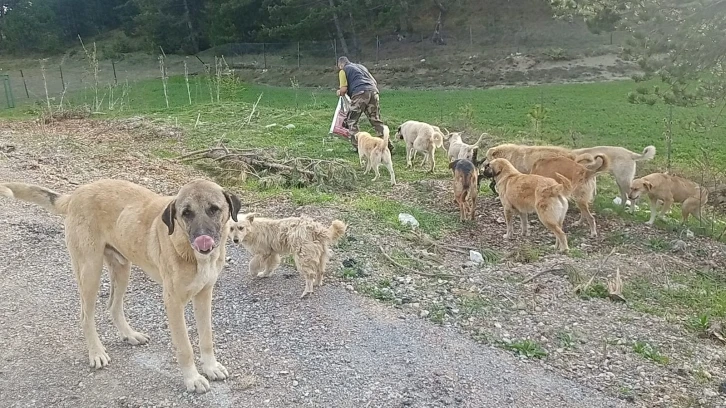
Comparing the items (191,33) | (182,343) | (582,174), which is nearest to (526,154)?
(582,174)

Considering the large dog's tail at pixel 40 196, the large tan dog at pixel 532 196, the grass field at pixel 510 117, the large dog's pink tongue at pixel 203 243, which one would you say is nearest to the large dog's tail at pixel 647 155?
the grass field at pixel 510 117

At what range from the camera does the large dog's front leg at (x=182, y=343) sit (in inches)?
180

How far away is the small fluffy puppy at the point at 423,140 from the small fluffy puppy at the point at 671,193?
4378 millimetres

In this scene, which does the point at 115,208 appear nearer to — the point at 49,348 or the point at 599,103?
the point at 49,348

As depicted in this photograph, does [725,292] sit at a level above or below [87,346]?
below

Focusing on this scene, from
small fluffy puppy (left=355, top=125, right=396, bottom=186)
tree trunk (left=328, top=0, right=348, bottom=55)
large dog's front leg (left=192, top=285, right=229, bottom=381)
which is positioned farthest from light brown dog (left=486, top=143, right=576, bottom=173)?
tree trunk (left=328, top=0, right=348, bottom=55)

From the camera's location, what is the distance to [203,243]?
13.4 ft

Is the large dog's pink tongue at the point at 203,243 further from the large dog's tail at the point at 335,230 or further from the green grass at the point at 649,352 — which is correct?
the green grass at the point at 649,352

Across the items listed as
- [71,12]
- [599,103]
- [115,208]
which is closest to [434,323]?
[115,208]

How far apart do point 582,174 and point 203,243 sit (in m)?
7.22

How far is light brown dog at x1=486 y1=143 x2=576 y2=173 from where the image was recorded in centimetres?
1066

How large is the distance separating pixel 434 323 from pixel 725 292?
3.87 metres

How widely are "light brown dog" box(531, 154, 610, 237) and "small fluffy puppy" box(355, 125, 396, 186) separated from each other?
3.08 meters

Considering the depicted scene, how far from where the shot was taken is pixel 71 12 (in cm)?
6247
